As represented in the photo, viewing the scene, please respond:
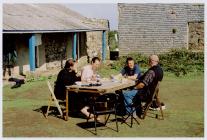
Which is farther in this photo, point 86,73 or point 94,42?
point 94,42

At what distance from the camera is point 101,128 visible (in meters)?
8.01

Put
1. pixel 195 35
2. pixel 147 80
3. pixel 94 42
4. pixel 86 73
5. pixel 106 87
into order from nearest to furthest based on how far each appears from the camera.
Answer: pixel 106 87 → pixel 147 80 → pixel 86 73 → pixel 195 35 → pixel 94 42

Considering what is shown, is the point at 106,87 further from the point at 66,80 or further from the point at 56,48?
the point at 56,48

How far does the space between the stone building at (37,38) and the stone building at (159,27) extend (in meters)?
2.06

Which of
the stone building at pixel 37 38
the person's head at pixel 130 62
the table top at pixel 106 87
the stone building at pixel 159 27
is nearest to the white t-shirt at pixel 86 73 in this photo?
the table top at pixel 106 87

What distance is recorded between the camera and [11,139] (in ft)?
23.7

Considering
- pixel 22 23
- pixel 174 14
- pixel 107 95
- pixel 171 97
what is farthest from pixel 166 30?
pixel 107 95

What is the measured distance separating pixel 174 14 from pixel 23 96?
1349cm

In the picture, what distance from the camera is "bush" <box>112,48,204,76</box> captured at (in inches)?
706

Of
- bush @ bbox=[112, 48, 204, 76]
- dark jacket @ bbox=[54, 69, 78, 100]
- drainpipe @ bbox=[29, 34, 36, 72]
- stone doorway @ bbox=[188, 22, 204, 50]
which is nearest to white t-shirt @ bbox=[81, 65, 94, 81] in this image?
dark jacket @ bbox=[54, 69, 78, 100]

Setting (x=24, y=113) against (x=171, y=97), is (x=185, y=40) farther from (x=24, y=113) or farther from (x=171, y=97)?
(x=24, y=113)

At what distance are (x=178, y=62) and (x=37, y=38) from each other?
281 inches

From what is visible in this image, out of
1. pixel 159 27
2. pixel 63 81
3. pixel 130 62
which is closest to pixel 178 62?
pixel 159 27

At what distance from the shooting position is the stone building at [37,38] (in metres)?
16.5
